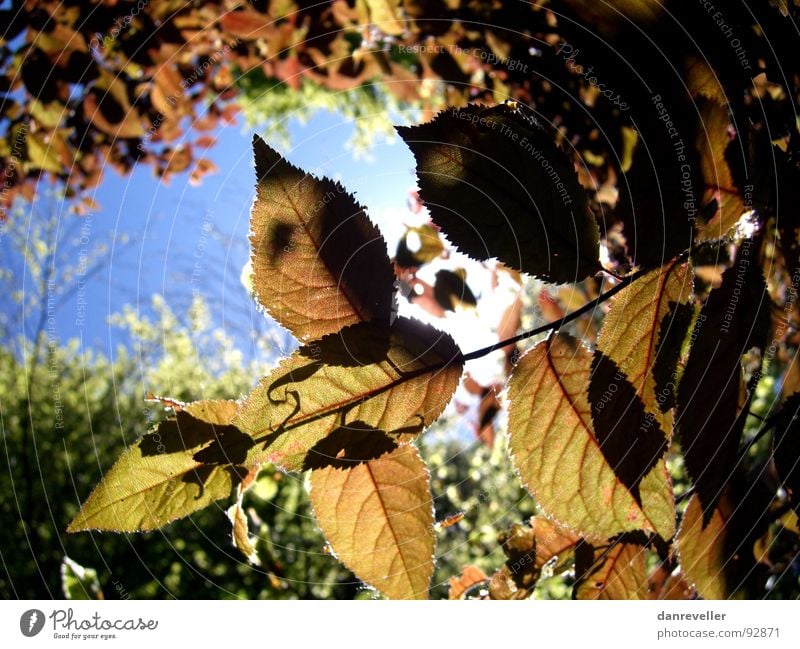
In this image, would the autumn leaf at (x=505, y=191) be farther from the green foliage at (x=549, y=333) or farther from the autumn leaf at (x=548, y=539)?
the autumn leaf at (x=548, y=539)

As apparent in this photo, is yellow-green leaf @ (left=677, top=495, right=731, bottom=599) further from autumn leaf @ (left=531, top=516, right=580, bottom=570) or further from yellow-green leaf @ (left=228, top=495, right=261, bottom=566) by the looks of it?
yellow-green leaf @ (left=228, top=495, right=261, bottom=566)

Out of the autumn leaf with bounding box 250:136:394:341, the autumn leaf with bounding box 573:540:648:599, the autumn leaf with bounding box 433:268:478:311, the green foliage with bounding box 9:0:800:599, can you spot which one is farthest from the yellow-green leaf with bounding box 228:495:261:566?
the autumn leaf with bounding box 433:268:478:311

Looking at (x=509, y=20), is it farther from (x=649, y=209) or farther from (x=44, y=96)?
(x=44, y=96)

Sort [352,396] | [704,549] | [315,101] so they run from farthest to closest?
[315,101] < [704,549] < [352,396]

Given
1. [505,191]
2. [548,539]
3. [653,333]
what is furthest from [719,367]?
[548,539]

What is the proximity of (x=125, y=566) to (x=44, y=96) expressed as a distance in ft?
12.7

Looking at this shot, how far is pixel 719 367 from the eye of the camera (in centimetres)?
30

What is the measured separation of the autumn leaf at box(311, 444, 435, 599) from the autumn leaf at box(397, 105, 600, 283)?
11cm
